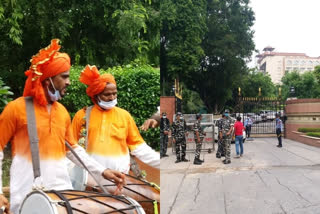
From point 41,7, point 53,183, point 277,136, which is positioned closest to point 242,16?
point 277,136

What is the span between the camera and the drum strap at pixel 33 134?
1.38 m

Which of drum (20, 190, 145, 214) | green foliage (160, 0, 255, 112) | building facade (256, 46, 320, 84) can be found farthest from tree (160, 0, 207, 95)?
drum (20, 190, 145, 214)

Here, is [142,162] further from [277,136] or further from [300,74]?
[300,74]

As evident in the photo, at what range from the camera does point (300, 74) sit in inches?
64.4

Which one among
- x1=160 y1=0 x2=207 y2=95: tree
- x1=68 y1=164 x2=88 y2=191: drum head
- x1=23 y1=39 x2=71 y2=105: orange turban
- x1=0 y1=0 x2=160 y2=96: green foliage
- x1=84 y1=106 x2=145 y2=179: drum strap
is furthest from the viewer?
x1=0 y1=0 x2=160 y2=96: green foliage

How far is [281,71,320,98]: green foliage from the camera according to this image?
1.61m

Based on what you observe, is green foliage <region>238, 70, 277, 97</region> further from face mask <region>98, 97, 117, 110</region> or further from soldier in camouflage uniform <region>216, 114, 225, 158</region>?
face mask <region>98, 97, 117, 110</region>

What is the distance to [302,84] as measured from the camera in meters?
1.63

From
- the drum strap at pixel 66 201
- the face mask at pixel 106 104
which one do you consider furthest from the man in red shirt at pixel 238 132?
the drum strap at pixel 66 201

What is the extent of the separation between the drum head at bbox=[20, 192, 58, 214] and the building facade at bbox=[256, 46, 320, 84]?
1137 millimetres

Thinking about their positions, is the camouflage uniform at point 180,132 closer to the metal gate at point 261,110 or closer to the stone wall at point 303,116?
the metal gate at point 261,110

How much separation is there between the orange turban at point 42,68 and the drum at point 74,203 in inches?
15.6

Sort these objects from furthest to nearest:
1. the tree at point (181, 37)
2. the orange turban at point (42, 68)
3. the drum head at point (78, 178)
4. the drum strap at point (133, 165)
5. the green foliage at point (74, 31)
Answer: the green foliage at point (74, 31) → the drum strap at point (133, 165) → the drum head at point (78, 178) → the tree at point (181, 37) → the orange turban at point (42, 68)

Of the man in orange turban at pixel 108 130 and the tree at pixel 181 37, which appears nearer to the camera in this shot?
the tree at pixel 181 37
